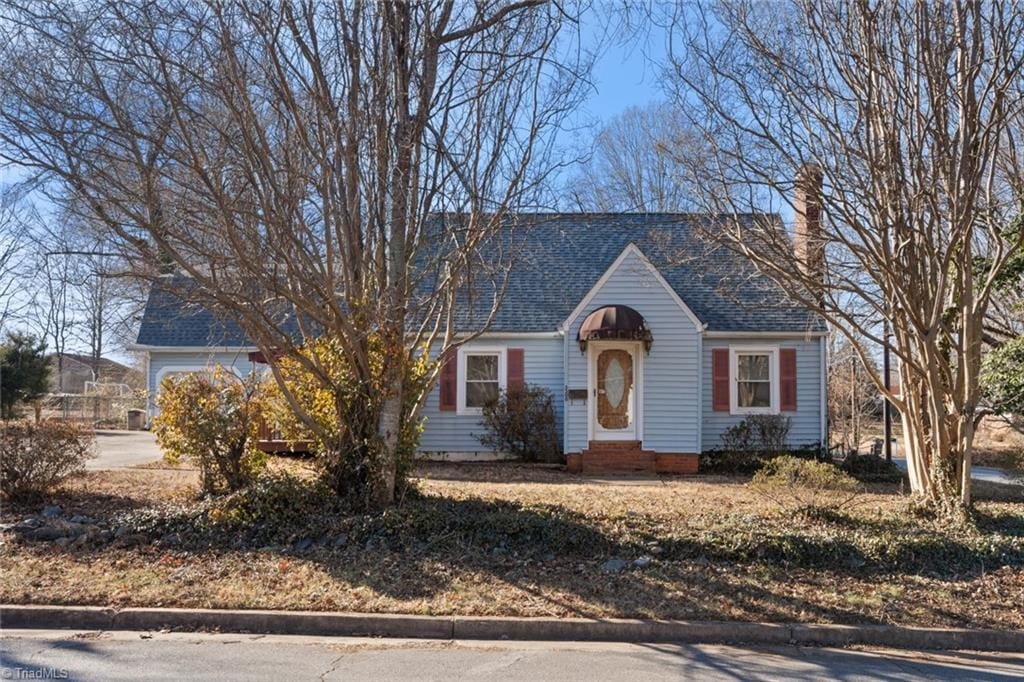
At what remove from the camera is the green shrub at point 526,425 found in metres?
16.3

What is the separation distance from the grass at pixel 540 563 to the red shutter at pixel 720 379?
7.11 m

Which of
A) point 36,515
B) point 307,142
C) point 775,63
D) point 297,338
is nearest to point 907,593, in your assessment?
point 775,63

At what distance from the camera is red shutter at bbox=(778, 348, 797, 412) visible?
17.0 meters

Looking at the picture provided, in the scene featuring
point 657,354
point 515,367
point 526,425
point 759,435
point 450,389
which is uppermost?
point 657,354

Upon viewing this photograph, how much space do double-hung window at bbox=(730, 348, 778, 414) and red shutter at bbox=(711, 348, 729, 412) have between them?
134 millimetres

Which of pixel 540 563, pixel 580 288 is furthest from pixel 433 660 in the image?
pixel 580 288

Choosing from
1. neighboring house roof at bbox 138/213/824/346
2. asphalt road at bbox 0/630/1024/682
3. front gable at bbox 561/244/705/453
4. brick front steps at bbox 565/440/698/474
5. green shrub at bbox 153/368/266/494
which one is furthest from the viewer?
neighboring house roof at bbox 138/213/824/346

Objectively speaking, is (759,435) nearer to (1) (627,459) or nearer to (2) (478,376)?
(1) (627,459)

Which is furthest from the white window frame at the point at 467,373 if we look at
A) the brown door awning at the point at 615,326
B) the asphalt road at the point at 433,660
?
the asphalt road at the point at 433,660

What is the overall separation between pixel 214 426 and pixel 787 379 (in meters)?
12.2

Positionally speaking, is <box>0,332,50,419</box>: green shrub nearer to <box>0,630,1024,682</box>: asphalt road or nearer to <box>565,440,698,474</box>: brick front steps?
<box>565,440,698,474</box>: brick front steps

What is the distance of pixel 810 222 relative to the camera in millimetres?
10688

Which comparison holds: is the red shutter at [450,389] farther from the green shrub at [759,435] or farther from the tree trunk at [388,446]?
the tree trunk at [388,446]

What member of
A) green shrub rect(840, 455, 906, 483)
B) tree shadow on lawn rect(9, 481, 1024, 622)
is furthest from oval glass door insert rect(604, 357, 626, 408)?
tree shadow on lawn rect(9, 481, 1024, 622)
